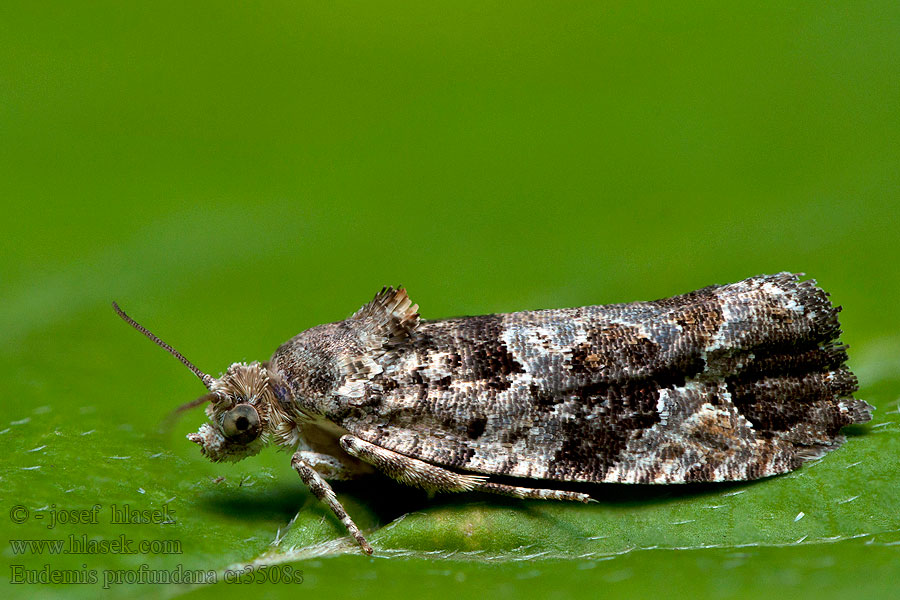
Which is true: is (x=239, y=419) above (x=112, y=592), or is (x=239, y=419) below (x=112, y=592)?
above

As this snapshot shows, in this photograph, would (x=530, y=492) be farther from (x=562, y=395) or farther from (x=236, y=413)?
(x=236, y=413)

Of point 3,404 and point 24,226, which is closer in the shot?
point 3,404

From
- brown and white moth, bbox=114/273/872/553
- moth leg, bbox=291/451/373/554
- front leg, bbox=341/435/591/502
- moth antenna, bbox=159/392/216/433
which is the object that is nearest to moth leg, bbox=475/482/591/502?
front leg, bbox=341/435/591/502

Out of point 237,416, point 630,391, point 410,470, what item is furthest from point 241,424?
point 630,391

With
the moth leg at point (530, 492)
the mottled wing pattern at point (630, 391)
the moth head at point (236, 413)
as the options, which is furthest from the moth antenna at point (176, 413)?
the moth leg at point (530, 492)

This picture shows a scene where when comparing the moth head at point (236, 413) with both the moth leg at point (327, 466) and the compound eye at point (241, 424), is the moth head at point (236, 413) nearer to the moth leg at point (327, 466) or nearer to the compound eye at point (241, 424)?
the compound eye at point (241, 424)

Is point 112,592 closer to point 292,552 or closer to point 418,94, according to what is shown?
point 292,552

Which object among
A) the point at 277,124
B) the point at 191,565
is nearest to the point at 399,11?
the point at 277,124

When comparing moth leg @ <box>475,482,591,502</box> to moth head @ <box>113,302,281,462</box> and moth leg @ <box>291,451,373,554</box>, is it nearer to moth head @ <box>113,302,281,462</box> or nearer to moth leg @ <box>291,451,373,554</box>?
moth leg @ <box>291,451,373,554</box>
